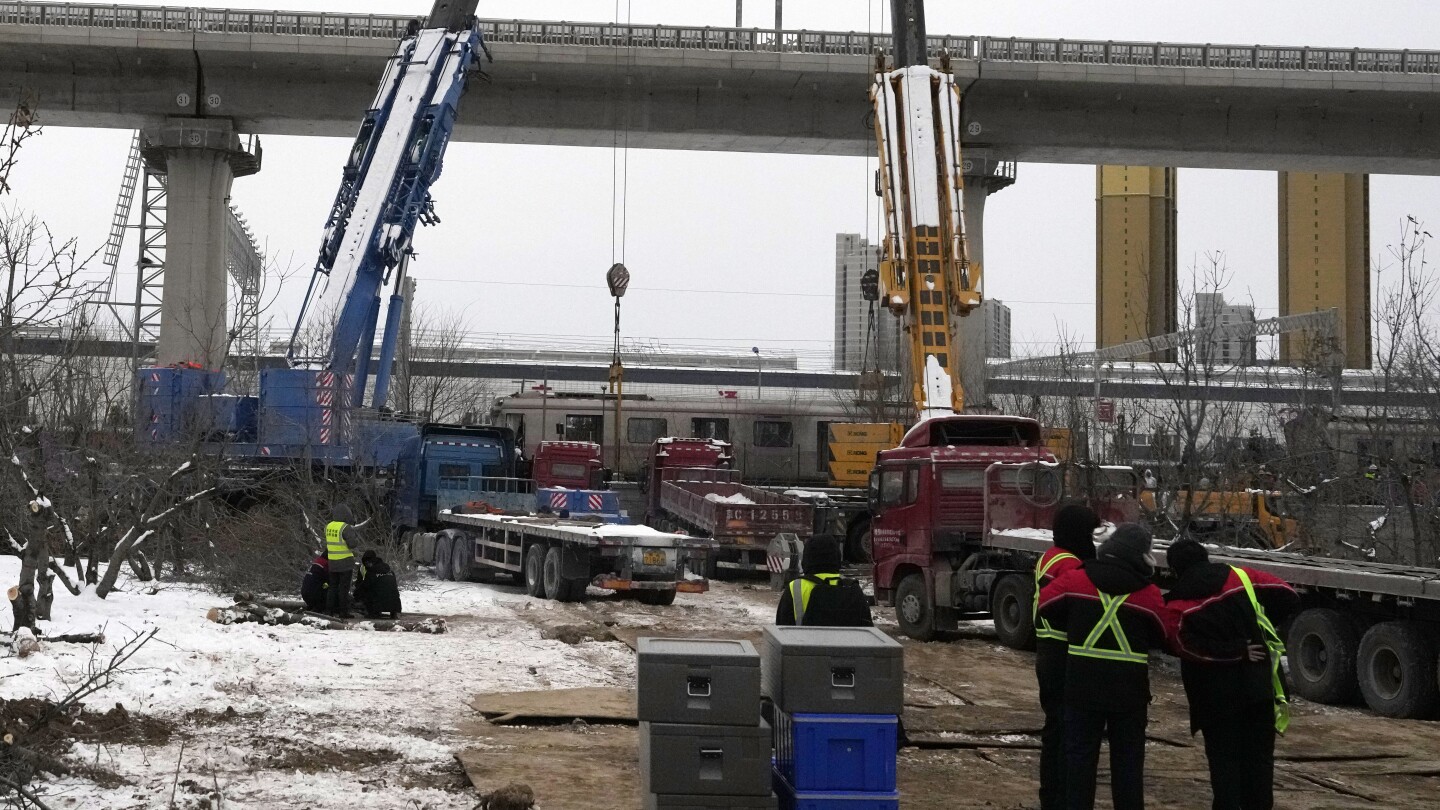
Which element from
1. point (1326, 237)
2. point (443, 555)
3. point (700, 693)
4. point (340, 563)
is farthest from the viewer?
point (1326, 237)

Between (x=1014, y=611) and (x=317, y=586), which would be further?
(x=1014, y=611)

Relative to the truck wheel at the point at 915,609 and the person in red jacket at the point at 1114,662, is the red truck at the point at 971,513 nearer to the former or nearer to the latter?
the truck wheel at the point at 915,609

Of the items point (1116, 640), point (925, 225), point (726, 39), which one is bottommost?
point (1116, 640)

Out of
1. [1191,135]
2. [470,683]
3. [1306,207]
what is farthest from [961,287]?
[1306,207]

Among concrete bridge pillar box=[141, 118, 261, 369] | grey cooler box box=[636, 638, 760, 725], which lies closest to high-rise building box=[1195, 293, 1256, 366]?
grey cooler box box=[636, 638, 760, 725]

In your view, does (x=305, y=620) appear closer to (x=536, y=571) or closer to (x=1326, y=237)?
(x=536, y=571)

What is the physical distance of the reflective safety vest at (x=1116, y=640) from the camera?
7.62 m

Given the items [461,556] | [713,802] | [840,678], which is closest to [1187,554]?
[840,678]

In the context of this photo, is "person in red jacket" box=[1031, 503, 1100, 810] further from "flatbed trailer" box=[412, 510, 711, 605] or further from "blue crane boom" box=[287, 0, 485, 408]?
"blue crane boom" box=[287, 0, 485, 408]

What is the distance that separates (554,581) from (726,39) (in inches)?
740

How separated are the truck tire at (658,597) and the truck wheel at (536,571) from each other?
1566 millimetres

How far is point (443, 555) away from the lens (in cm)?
2597

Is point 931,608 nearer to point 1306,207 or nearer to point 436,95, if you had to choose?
point 436,95

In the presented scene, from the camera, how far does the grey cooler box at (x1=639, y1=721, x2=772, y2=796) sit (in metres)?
7.34
